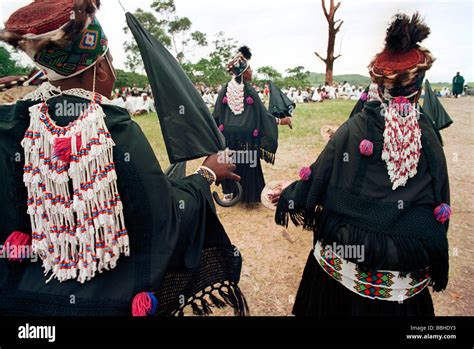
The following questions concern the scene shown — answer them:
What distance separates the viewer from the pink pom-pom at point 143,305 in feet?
4.42

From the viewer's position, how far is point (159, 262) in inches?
56.8

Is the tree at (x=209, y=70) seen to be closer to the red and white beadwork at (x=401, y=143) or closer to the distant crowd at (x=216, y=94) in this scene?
the distant crowd at (x=216, y=94)

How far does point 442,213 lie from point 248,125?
3.64 meters

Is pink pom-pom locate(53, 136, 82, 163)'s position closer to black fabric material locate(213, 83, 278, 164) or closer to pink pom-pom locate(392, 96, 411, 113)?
pink pom-pom locate(392, 96, 411, 113)

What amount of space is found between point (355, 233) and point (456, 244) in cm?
325

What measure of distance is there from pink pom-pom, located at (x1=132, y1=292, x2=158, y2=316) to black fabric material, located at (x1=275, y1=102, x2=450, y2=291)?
119 centimetres

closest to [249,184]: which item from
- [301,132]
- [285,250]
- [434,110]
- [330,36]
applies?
[285,250]

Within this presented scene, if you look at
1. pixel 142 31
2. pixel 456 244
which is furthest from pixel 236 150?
pixel 142 31

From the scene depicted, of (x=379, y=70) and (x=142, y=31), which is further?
(x=379, y=70)

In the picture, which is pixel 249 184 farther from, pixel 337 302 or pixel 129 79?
pixel 129 79

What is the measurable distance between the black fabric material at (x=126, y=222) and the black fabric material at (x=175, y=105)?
168 mm

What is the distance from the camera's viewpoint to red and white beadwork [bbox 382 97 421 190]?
1822 millimetres

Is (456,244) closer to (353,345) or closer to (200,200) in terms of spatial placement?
(353,345)

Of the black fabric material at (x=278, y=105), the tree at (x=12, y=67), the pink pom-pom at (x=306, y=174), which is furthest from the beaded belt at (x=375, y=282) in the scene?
the black fabric material at (x=278, y=105)
